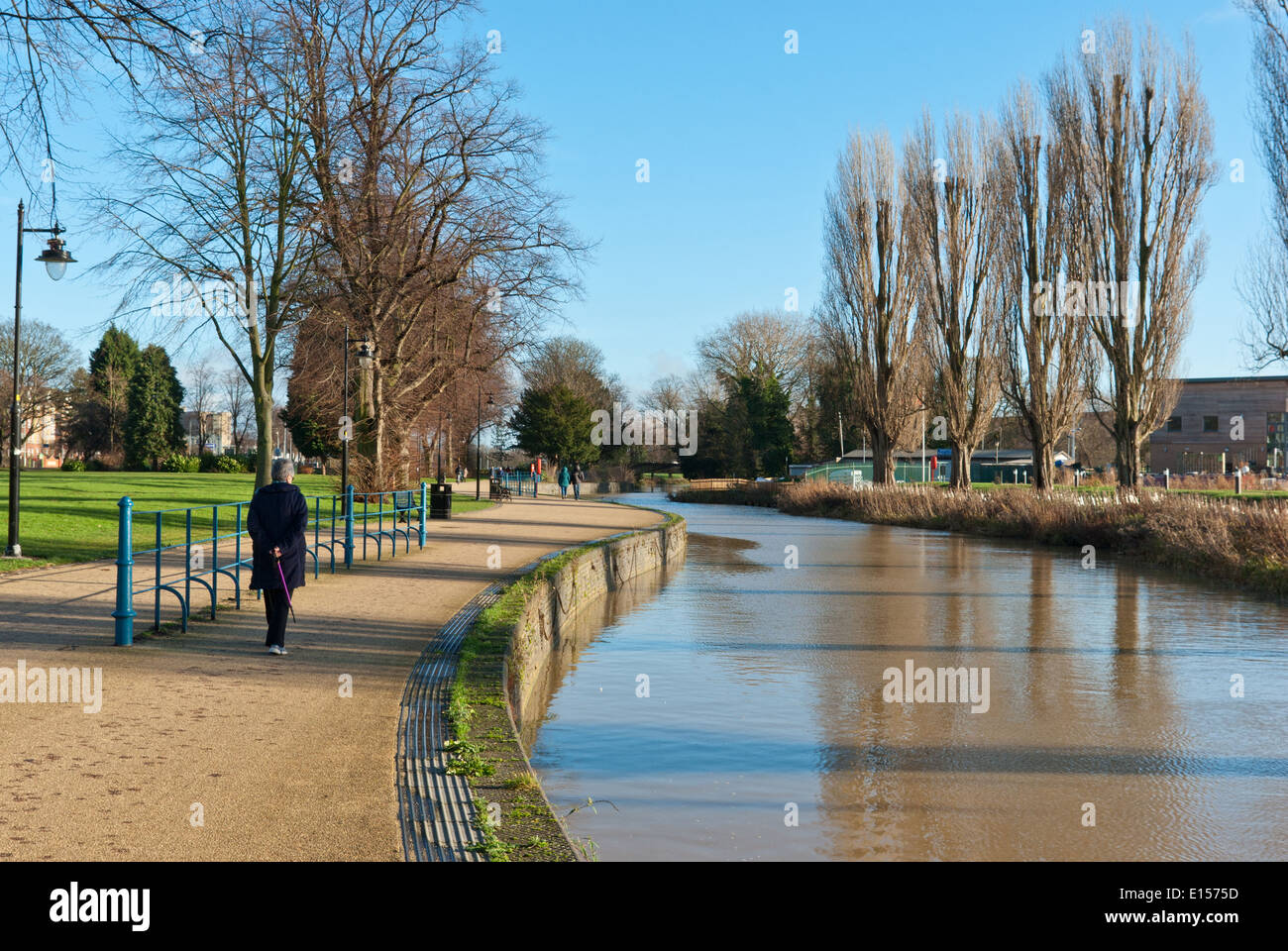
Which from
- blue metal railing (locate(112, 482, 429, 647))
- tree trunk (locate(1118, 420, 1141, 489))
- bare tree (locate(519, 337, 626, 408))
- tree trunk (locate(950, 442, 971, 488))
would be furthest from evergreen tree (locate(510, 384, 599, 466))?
tree trunk (locate(1118, 420, 1141, 489))

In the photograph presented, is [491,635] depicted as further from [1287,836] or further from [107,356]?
[107,356]

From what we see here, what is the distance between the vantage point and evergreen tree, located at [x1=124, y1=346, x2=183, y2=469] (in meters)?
75.5

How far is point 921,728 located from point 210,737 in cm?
539

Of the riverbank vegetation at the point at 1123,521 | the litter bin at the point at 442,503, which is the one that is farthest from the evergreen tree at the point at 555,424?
the litter bin at the point at 442,503

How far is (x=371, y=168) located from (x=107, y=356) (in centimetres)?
6024

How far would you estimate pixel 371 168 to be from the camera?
26078 mm

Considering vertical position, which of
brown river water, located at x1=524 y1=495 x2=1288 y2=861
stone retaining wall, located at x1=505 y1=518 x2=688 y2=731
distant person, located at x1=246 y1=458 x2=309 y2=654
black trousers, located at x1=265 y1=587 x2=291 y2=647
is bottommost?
brown river water, located at x1=524 y1=495 x2=1288 y2=861

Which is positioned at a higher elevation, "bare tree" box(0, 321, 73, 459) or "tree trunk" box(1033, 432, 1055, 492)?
"bare tree" box(0, 321, 73, 459)

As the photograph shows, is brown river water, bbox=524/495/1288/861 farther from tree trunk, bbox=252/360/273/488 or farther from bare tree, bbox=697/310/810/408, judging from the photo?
bare tree, bbox=697/310/810/408

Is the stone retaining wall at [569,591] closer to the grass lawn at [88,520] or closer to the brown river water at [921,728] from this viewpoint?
the brown river water at [921,728]

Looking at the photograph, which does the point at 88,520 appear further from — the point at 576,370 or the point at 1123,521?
the point at 576,370

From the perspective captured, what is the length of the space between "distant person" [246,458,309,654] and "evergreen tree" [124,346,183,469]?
2828 inches

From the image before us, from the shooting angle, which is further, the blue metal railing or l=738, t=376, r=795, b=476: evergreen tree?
l=738, t=376, r=795, b=476: evergreen tree
